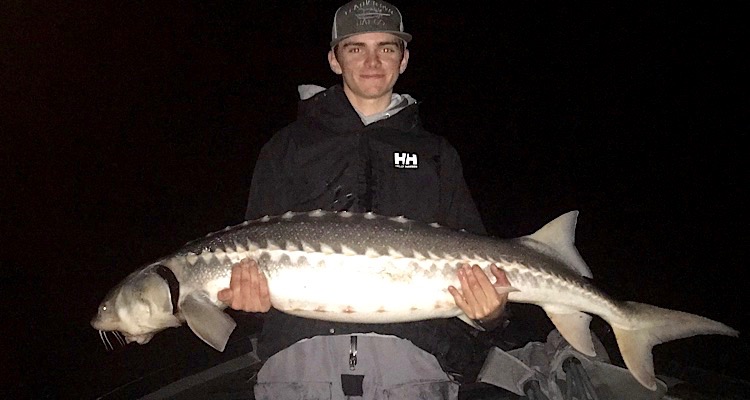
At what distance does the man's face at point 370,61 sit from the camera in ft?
8.64

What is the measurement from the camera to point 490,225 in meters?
20.0

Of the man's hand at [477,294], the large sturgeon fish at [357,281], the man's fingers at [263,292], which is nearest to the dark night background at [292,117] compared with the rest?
the large sturgeon fish at [357,281]

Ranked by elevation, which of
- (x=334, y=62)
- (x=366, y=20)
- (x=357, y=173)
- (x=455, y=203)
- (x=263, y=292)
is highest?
(x=366, y=20)

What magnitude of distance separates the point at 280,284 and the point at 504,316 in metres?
0.87

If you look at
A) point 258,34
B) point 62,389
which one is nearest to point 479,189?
point 62,389

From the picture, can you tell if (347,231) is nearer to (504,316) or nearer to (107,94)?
(504,316)

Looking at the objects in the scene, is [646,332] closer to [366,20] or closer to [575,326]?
[575,326]

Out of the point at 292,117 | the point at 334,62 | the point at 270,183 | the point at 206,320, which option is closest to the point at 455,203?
the point at 270,183

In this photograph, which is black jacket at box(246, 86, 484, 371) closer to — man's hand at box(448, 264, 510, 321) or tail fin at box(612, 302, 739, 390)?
man's hand at box(448, 264, 510, 321)

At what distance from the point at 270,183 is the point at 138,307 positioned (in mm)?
679

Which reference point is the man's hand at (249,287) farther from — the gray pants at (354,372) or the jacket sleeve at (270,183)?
the jacket sleeve at (270,183)

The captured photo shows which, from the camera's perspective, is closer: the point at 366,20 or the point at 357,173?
the point at 357,173

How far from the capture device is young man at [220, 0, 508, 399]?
2.26 meters

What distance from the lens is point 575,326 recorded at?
2.43 meters
